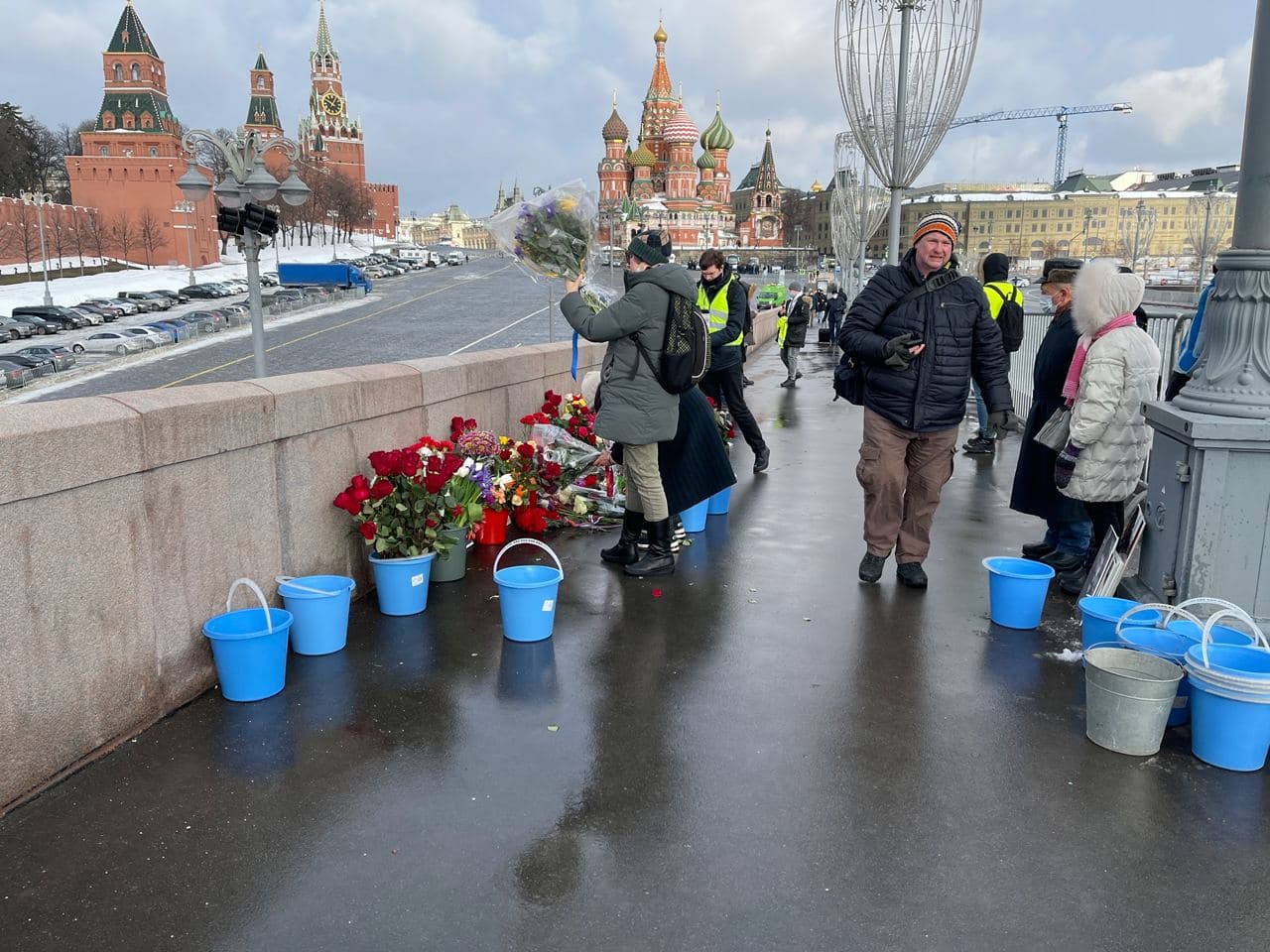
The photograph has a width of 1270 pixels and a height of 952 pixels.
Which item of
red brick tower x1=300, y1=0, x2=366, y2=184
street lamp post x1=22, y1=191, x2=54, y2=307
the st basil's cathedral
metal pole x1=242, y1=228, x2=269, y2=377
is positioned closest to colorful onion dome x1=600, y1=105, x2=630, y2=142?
the st basil's cathedral

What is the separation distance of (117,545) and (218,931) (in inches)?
68.9

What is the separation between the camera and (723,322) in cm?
913

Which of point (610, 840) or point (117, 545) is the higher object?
point (117, 545)

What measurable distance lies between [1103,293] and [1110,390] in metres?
0.54

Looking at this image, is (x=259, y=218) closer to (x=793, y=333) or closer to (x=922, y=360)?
(x=793, y=333)

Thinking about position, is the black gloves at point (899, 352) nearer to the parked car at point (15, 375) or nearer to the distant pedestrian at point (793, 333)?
the distant pedestrian at point (793, 333)

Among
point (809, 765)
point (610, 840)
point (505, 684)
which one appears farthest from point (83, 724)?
point (809, 765)

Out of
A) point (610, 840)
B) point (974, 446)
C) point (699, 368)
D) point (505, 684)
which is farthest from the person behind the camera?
point (974, 446)

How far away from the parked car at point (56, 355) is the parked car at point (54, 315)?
11.5 metres

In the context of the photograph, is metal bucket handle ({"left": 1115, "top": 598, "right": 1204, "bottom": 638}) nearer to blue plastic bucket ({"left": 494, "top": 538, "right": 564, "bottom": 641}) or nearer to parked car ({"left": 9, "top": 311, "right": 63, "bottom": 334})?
blue plastic bucket ({"left": 494, "top": 538, "right": 564, "bottom": 641})

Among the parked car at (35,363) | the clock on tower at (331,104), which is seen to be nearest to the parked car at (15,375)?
the parked car at (35,363)

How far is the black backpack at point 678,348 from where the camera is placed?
19.0ft

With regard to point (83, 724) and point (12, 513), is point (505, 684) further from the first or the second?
point (12, 513)

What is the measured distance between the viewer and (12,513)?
338cm
